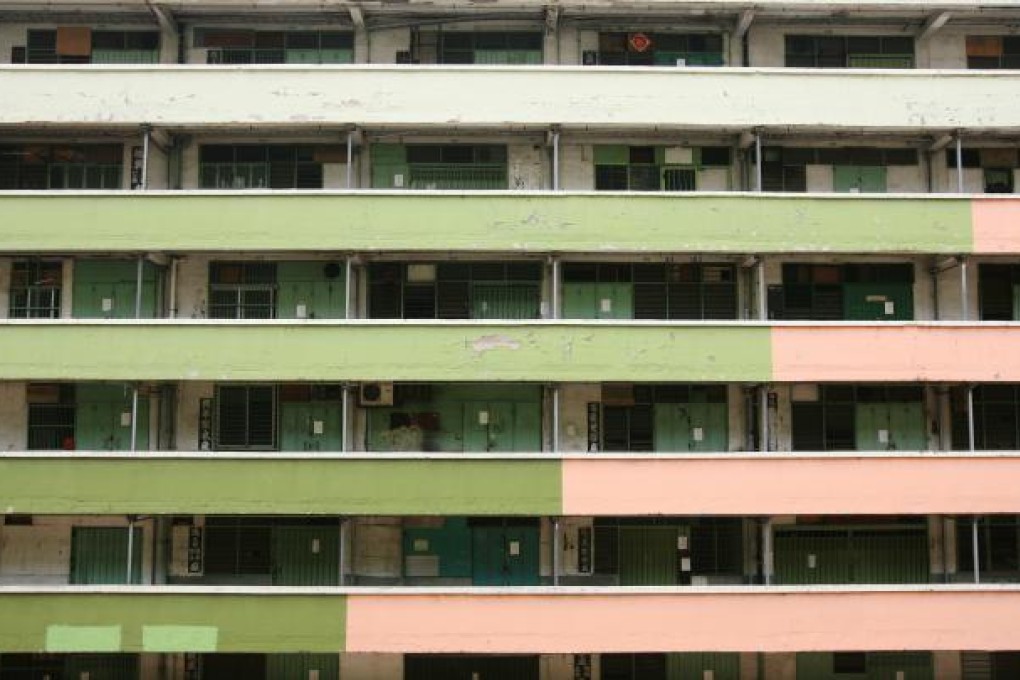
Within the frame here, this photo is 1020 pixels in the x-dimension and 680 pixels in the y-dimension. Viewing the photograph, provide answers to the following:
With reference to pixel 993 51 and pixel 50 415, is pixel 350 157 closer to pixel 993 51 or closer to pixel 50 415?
pixel 50 415

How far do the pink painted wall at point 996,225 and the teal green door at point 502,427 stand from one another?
10066 mm

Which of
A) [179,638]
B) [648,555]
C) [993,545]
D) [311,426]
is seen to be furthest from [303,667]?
[993,545]

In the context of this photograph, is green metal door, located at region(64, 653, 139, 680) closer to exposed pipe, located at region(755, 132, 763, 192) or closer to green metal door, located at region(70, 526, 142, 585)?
green metal door, located at region(70, 526, 142, 585)

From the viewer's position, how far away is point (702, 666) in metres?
20.3

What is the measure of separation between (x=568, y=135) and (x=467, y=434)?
278 inches

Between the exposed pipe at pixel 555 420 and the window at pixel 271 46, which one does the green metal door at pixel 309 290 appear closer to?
the window at pixel 271 46

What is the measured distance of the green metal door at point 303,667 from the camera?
20.1 m

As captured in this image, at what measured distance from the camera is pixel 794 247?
1984 centimetres

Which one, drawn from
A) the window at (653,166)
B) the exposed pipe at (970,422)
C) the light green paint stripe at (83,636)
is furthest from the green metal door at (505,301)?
the light green paint stripe at (83,636)

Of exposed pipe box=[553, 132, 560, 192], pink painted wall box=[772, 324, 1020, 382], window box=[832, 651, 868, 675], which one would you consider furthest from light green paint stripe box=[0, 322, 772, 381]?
window box=[832, 651, 868, 675]

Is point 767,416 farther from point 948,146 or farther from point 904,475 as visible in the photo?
point 948,146

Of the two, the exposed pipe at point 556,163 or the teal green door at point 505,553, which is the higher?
the exposed pipe at point 556,163

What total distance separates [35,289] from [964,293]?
2015 cm

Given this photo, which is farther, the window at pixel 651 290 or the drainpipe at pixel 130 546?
the window at pixel 651 290
